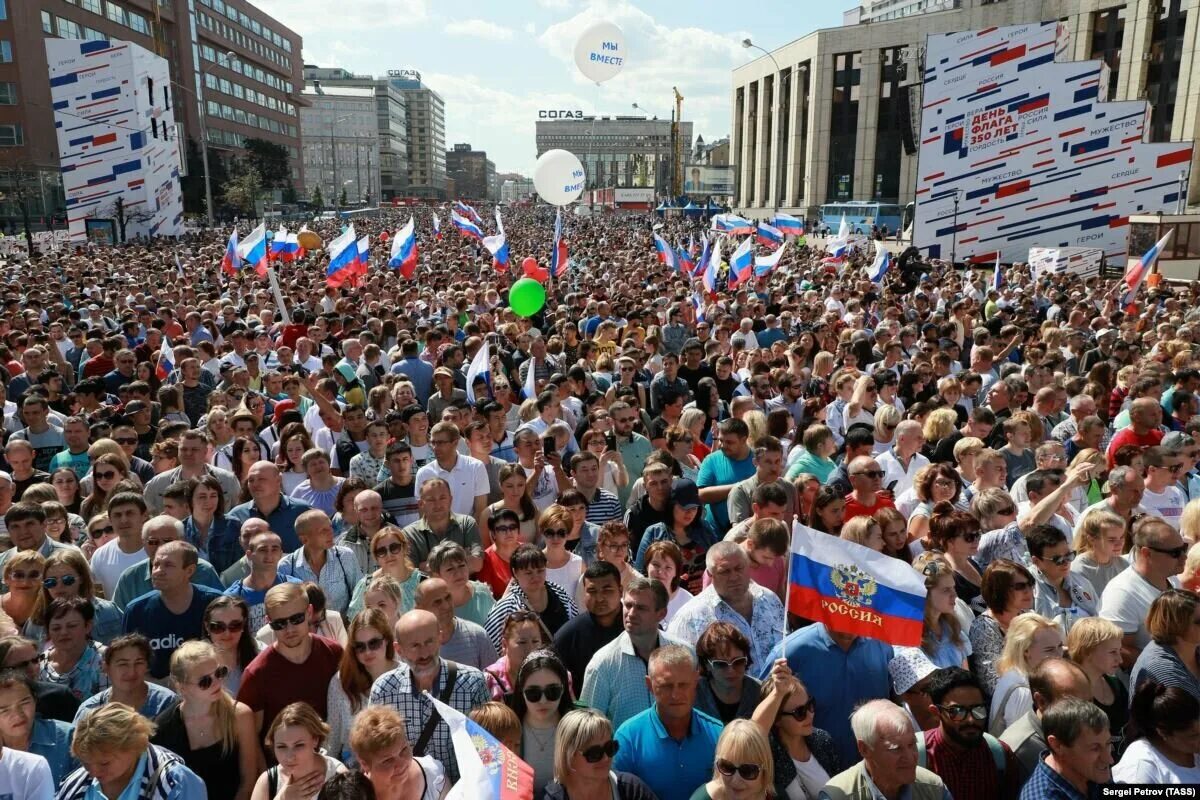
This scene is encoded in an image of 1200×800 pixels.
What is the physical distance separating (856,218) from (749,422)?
4480 centimetres

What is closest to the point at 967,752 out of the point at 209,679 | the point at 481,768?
the point at 481,768

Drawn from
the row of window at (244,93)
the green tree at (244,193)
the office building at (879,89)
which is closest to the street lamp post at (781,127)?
the office building at (879,89)

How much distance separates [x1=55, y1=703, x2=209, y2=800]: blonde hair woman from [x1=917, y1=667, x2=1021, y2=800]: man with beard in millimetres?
2703

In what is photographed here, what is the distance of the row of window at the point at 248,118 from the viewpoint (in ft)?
273

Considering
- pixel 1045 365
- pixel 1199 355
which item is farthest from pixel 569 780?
pixel 1199 355

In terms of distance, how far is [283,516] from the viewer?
5711 millimetres

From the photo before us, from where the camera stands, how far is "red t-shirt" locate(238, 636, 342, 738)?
3.79m

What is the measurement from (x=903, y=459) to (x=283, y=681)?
4.42 m

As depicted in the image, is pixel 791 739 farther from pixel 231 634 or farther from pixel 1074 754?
pixel 231 634

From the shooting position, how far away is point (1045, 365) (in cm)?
854

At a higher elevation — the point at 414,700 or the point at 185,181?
the point at 185,181

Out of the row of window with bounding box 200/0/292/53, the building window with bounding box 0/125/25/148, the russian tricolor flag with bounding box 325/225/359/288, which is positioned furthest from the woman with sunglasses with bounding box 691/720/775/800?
the row of window with bounding box 200/0/292/53

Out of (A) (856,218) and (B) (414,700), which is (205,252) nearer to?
(B) (414,700)

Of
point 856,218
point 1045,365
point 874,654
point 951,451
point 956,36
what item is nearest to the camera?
point 874,654
